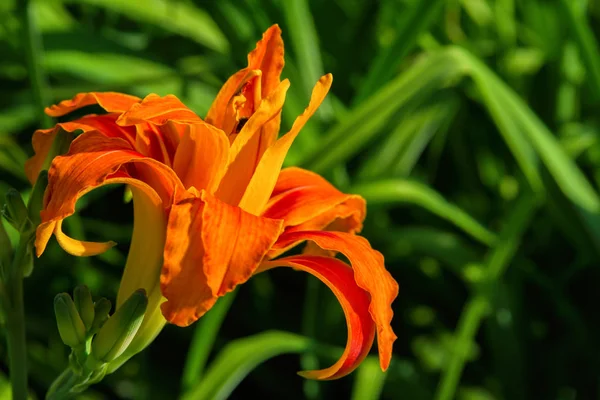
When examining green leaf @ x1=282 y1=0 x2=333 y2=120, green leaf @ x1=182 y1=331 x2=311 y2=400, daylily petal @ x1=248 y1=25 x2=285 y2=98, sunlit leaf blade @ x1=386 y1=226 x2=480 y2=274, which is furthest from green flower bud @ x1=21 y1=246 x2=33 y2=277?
sunlit leaf blade @ x1=386 y1=226 x2=480 y2=274

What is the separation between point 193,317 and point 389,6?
1.37 metres

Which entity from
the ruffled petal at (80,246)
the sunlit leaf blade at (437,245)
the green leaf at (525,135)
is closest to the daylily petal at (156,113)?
the ruffled petal at (80,246)

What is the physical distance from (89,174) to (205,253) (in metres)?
0.11

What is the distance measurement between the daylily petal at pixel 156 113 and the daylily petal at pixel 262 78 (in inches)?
1.8

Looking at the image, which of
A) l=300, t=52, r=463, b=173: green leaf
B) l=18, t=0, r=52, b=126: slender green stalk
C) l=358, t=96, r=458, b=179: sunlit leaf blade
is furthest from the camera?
l=358, t=96, r=458, b=179: sunlit leaf blade

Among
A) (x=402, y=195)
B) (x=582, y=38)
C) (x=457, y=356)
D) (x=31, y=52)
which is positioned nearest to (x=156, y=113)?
(x=31, y=52)

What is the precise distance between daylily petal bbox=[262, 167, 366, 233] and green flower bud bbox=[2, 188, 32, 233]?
22 centimetres

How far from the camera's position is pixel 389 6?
1.84 metres

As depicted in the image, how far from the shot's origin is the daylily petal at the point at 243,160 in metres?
0.72

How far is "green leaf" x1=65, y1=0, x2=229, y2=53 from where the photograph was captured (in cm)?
151

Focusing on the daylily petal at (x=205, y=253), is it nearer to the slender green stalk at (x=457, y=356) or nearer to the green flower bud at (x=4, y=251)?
the green flower bud at (x=4, y=251)

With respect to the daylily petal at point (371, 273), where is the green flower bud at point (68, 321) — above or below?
below

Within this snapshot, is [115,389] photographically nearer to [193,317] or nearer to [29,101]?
[29,101]

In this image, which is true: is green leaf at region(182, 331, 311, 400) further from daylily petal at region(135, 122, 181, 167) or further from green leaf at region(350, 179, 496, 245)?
daylily petal at region(135, 122, 181, 167)
